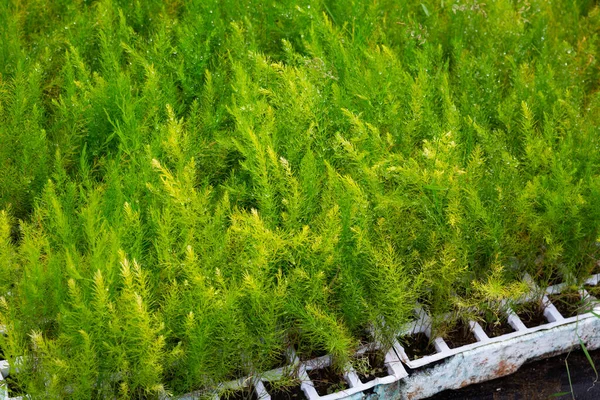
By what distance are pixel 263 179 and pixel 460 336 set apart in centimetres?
83

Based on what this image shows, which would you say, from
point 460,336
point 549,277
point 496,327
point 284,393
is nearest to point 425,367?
point 460,336

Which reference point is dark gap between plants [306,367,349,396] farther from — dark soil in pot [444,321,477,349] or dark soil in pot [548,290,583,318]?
dark soil in pot [548,290,583,318]

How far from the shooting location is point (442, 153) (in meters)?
2.36

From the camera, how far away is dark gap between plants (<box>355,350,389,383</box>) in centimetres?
229

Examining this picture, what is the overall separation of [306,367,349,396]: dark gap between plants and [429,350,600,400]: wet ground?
32cm

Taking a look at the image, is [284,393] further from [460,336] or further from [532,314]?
[532,314]

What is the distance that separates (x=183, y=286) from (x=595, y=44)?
7.63 feet

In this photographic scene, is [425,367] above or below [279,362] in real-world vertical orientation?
below

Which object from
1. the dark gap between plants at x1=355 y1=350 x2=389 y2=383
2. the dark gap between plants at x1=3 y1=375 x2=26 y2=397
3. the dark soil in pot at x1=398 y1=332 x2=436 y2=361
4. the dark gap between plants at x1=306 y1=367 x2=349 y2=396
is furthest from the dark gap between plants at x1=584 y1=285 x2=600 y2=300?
the dark gap between plants at x1=3 y1=375 x2=26 y2=397

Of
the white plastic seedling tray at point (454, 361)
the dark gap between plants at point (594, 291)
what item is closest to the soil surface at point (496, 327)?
the white plastic seedling tray at point (454, 361)

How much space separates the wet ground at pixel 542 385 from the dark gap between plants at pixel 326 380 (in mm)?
323

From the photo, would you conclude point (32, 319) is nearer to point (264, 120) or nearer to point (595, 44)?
point (264, 120)

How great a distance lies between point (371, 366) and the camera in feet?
7.75

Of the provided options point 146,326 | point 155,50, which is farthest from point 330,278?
point 155,50
